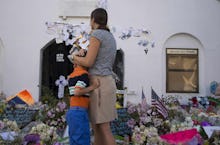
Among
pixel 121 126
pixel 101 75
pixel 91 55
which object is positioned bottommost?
pixel 121 126

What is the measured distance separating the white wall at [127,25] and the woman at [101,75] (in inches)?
206

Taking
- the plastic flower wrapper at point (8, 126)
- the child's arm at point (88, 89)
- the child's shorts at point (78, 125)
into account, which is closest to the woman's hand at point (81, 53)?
the child's arm at point (88, 89)

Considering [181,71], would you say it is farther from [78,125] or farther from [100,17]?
[78,125]

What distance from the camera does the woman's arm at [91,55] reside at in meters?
3.39

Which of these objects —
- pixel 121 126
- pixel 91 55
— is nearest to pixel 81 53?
pixel 91 55

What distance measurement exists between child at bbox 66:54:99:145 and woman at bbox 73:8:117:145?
0.20 ft

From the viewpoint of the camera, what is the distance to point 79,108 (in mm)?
3408

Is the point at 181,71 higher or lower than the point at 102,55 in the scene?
lower

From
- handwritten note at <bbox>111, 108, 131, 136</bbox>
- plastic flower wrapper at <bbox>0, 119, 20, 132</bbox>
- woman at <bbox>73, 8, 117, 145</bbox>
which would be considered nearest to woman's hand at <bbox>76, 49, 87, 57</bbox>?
woman at <bbox>73, 8, 117, 145</bbox>

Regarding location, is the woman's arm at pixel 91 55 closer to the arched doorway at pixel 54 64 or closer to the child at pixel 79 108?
the child at pixel 79 108

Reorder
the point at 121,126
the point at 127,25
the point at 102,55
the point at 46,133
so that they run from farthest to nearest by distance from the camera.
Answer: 1. the point at 127,25
2. the point at 121,126
3. the point at 46,133
4. the point at 102,55

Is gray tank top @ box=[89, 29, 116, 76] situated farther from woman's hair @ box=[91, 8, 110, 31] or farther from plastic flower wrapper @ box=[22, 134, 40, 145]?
plastic flower wrapper @ box=[22, 134, 40, 145]

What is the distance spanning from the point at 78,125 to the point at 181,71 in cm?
588

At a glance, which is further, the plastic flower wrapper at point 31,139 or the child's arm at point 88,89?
the plastic flower wrapper at point 31,139
